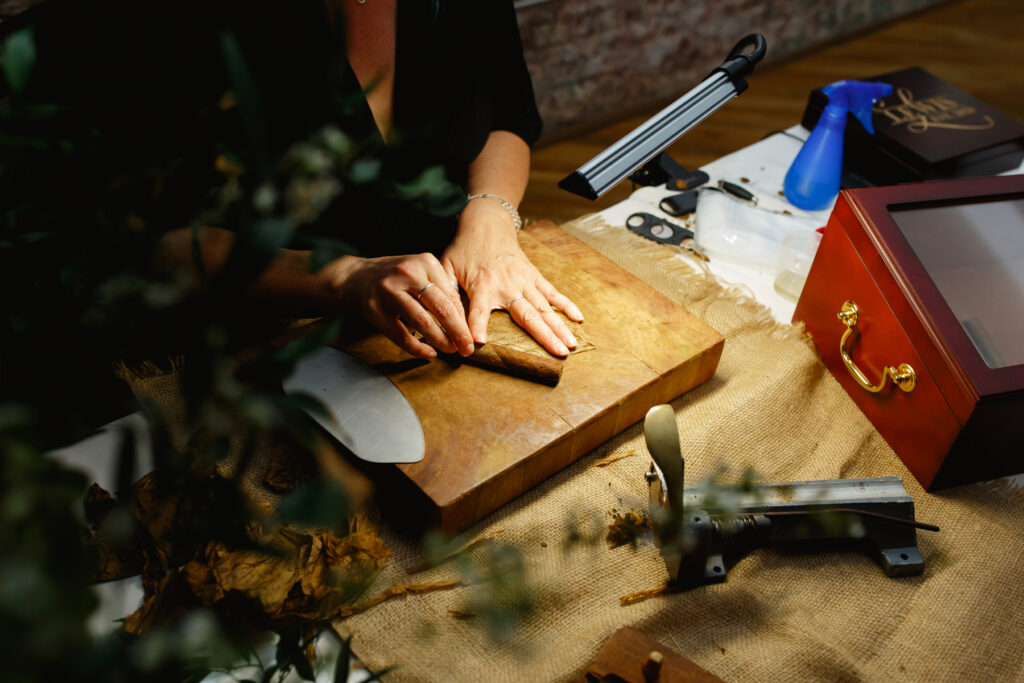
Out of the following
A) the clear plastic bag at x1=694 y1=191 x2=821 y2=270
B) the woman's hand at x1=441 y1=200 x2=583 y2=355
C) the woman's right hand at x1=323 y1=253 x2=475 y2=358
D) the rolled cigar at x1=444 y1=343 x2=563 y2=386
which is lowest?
the clear plastic bag at x1=694 y1=191 x2=821 y2=270

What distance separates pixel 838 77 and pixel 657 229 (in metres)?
2.96

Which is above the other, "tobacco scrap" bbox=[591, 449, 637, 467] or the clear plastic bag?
the clear plastic bag

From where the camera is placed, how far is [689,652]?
0.79 meters

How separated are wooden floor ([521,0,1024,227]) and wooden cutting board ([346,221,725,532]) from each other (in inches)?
68.2

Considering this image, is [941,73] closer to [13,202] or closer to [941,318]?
[941,318]

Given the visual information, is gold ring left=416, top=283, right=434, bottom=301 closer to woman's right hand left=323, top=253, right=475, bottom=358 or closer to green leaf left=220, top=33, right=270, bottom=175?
woman's right hand left=323, top=253, right=475, bottom=358

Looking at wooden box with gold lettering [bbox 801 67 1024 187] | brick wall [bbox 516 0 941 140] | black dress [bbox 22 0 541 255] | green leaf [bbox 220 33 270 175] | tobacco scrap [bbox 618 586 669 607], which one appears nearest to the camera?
green leaf [bbox 220 33 270 175]

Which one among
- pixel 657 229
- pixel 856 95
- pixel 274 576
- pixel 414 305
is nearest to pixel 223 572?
pixel 274 576

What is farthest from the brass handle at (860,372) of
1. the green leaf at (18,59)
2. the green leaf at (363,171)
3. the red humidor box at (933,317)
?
the green leaf at (18,59)

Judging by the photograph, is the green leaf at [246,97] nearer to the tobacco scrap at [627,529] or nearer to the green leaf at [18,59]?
the green leaf at [18,59]

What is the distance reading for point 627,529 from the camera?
0.87 meters

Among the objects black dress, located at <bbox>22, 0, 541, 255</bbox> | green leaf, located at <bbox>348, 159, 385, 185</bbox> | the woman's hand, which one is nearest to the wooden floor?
black dress, located at <bbox>22, 0, 541, 255</bbox>

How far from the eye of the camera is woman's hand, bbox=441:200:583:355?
102 cm

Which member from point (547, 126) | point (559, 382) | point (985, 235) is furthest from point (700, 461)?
point (547, 126)
